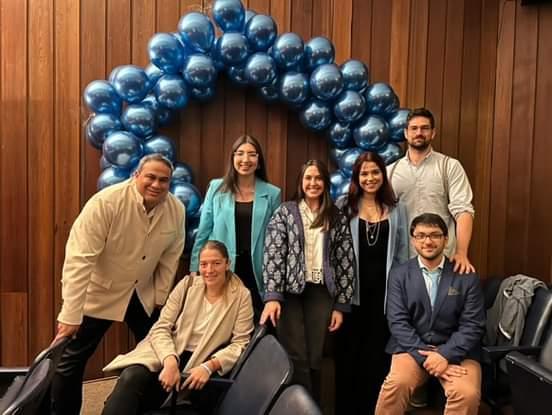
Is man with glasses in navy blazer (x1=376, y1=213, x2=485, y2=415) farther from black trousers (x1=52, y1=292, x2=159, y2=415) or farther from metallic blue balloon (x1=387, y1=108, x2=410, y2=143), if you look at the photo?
black trousers (x1=52, y1=292, x2=159, y2=415)

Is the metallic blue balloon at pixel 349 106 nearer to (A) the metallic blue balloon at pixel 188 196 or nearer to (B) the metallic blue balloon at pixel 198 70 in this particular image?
(B) the metallic blue balloon at pixel 198 70

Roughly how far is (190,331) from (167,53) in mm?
1493

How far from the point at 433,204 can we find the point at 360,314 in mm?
685

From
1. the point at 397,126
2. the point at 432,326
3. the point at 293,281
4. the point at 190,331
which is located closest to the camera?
the point at 190,331

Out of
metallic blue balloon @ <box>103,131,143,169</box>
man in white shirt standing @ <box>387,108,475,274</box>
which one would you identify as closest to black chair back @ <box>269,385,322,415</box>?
man in white shirt standing @ <box>387,108,475,274</box>

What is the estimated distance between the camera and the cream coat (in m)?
2.09

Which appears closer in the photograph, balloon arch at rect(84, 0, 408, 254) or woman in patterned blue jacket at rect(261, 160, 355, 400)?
woman in patterned blue jacket at rect(261, 160, 355, 400)

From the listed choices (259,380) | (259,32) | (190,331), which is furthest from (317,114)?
(259,380)

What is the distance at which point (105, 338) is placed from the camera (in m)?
3.34

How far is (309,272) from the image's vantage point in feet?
8.05

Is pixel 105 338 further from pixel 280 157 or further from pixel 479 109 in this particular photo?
pixel 479 109

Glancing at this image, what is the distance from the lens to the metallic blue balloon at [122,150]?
2.74 metres

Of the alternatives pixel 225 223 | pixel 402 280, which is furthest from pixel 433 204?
pixel 225 223

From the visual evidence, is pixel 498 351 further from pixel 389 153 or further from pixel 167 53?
pixel 167 53
